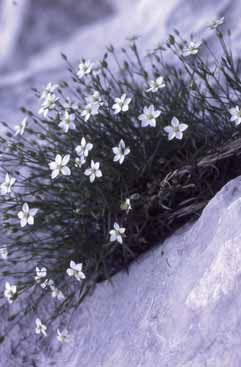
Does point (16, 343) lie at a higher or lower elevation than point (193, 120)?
lower

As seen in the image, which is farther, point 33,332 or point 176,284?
point 33,332

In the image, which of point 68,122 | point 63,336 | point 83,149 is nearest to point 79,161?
point 83,149

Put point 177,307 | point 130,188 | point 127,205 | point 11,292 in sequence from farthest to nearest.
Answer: point 130,188 < point 11,292 < point 127,205 < point 177,307

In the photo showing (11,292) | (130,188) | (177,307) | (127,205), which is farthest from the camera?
(130,188)

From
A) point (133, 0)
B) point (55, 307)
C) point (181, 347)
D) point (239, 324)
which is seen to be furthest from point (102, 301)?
point (133, 0)

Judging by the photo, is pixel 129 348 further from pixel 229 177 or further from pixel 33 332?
pixel 229 177

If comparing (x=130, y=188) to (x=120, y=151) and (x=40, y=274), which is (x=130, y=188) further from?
(x=40, y=274)
